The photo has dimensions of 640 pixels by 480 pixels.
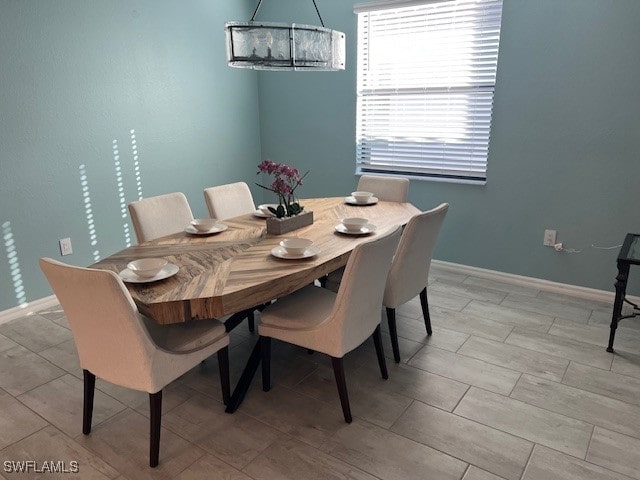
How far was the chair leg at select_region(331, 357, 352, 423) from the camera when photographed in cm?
213

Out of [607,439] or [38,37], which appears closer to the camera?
[607,439]

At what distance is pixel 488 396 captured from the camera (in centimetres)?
235

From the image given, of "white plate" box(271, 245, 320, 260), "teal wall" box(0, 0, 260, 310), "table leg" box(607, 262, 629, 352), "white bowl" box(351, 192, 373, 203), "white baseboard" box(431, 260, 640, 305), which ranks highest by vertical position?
"teal wall" box(0, 0, 260, 310)

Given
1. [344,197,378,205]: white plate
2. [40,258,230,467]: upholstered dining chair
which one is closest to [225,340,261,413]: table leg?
[40,258,230,467]: upholstered dining chair

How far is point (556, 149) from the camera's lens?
344 cm

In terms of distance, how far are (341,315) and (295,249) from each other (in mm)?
387

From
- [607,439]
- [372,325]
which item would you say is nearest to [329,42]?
[372,325]

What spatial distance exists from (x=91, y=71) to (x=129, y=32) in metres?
0.45

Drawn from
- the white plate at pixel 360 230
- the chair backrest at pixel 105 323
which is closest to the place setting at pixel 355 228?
the white plate at pixel 360 230

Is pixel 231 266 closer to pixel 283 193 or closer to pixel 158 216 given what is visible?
pixel 283 193

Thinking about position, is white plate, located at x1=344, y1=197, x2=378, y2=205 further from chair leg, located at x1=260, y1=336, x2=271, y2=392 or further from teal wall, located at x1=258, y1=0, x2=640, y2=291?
chair leg, located at x1=260, y1=336, x2=271, y2=392

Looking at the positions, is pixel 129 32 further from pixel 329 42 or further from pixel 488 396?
pixel 488 396

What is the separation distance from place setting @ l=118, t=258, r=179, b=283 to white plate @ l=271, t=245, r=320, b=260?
45 cm

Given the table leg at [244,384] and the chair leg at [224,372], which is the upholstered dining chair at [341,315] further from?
the chair leg at [224,372]
